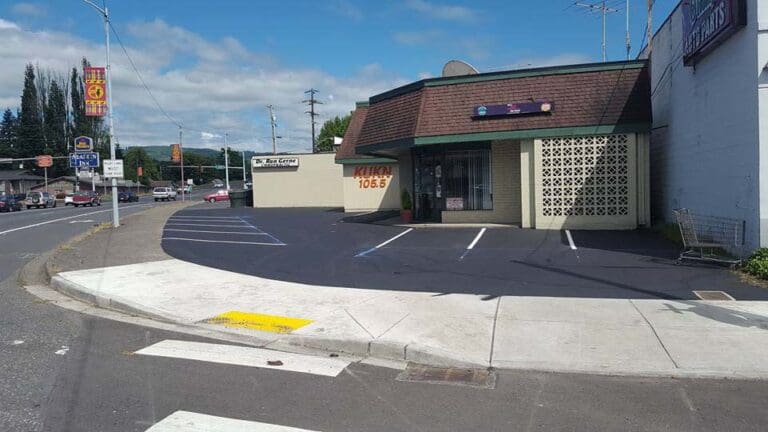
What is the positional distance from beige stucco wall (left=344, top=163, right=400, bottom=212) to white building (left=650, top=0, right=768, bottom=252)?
48.1 ft

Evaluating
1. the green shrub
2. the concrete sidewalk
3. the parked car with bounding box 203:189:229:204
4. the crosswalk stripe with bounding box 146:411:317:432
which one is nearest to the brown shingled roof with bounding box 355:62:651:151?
the green shrub

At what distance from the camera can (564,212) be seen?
17672mm

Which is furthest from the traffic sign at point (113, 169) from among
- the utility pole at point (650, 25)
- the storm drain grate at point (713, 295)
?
the storm drain grate at point (713, 295)

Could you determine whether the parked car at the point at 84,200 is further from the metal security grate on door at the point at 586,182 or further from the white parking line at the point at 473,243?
the metal security grate on door at the point at 586,182

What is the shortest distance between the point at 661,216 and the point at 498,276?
33.1ft

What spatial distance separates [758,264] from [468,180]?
10.7 m

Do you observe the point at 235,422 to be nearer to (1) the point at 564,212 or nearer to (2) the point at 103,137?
(1) the point at 564,212

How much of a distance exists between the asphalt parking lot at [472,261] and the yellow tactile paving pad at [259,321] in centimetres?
235

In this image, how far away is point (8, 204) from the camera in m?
54.7

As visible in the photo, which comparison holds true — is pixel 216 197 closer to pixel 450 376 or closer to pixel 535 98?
pixel 535 98

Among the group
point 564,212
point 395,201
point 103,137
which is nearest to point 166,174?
point 103,137

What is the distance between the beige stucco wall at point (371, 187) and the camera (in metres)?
29.9

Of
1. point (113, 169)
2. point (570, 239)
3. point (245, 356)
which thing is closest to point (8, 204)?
point (113, 169)

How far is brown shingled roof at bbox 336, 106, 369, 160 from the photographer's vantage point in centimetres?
2986
